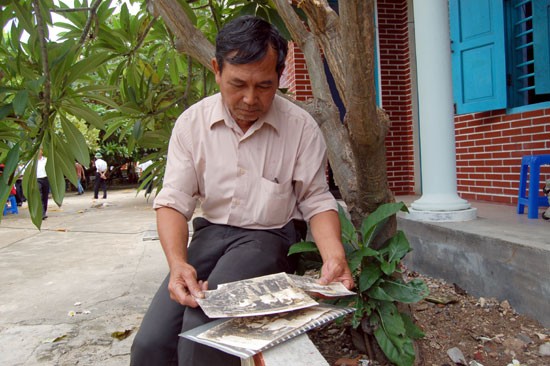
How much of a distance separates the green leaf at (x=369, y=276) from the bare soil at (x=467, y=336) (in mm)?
415

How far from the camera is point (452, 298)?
274 cm

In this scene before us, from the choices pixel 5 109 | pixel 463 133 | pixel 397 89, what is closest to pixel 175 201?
pixel 5 109

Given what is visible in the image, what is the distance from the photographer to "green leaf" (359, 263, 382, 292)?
182 centimetres

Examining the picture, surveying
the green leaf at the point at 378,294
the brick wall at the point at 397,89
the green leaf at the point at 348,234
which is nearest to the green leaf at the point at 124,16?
the green leaf at the point at 348,234

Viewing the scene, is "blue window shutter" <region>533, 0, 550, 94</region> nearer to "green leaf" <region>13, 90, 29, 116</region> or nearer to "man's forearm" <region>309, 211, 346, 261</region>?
"man's forearm" <region>309, 211, 346, 261</region>

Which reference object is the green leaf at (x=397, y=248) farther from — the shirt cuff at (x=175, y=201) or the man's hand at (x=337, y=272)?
the shirt cuff at (x=175, y=201)

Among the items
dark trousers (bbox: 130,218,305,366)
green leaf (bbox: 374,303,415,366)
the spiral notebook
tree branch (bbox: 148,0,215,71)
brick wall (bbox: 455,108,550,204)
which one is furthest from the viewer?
brick wall (bbox: 455,108,550,204)

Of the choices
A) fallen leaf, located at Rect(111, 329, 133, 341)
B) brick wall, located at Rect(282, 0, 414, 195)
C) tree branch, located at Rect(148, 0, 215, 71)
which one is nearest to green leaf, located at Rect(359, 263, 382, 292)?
tree branch, located at Rect(148, 0, 215, 71)

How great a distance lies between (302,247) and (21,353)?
1.88 metres

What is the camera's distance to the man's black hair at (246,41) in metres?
1.64

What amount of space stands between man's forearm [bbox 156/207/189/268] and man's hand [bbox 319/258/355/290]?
47 cm

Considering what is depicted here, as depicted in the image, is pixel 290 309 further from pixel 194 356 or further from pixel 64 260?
pixel 64 260

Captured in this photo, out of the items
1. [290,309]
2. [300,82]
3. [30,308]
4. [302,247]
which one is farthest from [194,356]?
[300,82]

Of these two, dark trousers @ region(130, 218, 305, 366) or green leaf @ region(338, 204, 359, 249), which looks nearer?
dark trousers @ region(130, 218, 305, 366)
